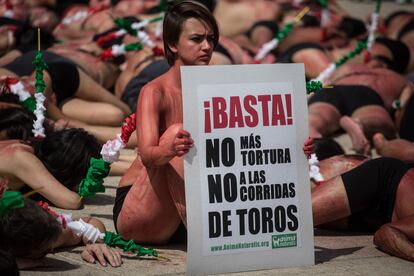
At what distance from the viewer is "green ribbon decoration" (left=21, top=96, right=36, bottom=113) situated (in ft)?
18.7

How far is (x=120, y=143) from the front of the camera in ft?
14.6

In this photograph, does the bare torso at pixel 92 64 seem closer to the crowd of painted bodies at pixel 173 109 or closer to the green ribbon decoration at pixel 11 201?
the crowd of painted bodies at pixel 173 109

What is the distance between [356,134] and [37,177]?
2765 millimetres

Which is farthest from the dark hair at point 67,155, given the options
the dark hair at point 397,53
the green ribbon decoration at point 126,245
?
the dark hair at point 397,53

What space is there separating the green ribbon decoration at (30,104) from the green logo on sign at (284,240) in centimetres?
206

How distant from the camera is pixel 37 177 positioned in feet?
15.9

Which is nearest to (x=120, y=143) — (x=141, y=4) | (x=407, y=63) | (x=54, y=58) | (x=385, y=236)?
(x=385, y=236)

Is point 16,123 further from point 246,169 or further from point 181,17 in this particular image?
point 246,169

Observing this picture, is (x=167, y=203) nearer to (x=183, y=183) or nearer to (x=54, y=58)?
(x=183, y=183)

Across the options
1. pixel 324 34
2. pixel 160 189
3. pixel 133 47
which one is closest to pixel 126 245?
pixel 160 189

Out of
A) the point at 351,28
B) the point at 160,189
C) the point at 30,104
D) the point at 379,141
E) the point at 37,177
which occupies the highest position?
the point at 351,28

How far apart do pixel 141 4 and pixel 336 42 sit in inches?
90.3

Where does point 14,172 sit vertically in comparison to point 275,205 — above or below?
above

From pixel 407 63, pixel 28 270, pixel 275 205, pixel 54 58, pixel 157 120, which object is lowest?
pixel 28 270
